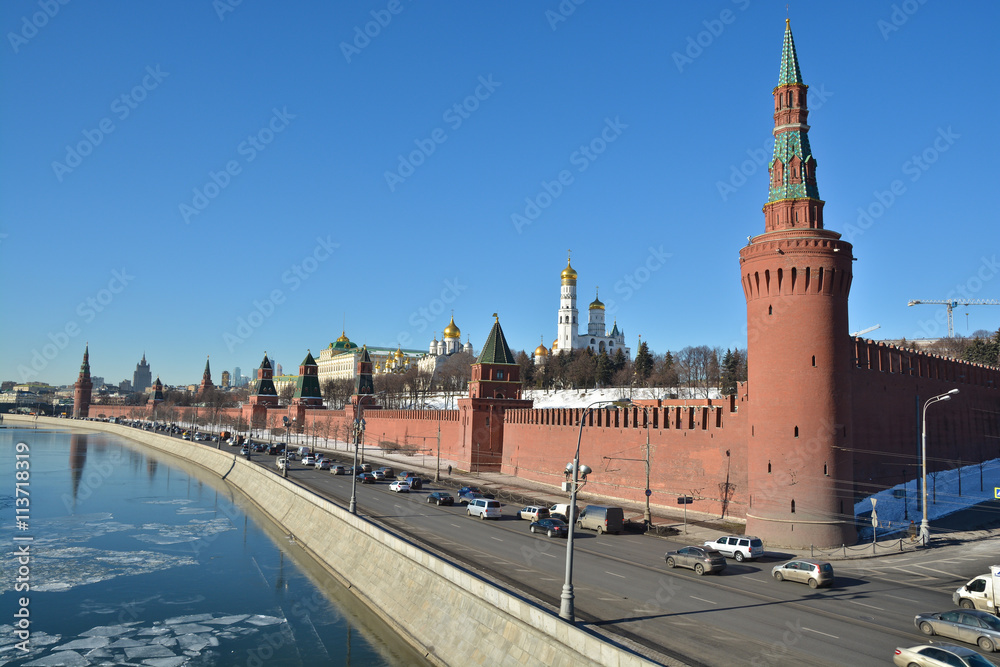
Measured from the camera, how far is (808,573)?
2209 centimetres

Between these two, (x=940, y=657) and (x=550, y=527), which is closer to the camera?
(x=940, y=657)

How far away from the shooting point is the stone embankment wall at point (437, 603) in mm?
15750

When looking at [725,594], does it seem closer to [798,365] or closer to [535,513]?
[798,365]

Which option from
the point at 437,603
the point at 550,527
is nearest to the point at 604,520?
the point at 550,527

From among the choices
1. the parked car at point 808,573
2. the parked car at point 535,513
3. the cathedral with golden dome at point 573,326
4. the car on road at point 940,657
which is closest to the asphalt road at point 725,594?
the parked car at point 808,573

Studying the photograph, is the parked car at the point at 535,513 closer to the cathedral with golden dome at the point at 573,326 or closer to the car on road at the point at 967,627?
the car on road at the point at 967,627

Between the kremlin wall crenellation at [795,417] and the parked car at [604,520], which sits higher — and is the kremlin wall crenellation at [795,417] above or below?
above

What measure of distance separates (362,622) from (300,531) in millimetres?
15581

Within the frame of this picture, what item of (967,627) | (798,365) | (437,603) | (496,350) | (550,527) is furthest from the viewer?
(496,350)

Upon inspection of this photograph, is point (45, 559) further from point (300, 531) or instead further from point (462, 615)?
point (462, 615)

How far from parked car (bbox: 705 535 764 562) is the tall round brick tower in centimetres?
384

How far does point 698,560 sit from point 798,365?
11.2 metres

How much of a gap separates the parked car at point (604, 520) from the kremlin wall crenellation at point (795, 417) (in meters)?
5.70

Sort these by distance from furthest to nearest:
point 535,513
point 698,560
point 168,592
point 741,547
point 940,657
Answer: point 535,513
point 168,592
point 741,547
point 698,560
point 940,657
